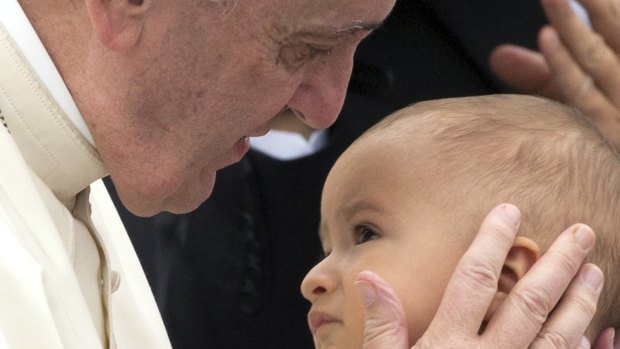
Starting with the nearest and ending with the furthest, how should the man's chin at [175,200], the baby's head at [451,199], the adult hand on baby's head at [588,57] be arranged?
the baby's head at [451,199]
the man's chin at [175,200]
the adult hand on baby's head at [588,57]

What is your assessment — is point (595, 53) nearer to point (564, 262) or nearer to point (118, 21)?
point (564, 262)

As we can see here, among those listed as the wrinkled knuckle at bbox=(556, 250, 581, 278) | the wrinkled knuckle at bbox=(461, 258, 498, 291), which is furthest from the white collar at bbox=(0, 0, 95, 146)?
the wrinkled knuckle at bbox=(556, 250, 581, 278)

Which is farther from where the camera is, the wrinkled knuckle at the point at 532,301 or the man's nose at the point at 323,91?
the man's nose at the point at 323,91

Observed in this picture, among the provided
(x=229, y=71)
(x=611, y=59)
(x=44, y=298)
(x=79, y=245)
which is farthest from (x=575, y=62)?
(x=44, y=298)

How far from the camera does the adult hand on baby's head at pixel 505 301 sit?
193cm

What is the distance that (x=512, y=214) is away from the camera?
196 centimetres

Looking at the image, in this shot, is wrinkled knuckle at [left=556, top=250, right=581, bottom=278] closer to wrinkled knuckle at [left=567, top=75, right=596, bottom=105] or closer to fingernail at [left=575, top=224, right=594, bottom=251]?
fingernail at [left=575, top=224, right=594, bottom=251]

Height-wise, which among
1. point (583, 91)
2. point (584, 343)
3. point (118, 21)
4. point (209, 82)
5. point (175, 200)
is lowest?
point (584, 343)

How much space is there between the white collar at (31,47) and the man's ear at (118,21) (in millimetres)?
83

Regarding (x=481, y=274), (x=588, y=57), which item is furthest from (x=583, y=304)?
(x=588, y=57)

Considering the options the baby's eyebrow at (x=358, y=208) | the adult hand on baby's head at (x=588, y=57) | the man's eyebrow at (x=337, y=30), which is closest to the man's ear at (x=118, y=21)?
the man's eyebrow at (x=337, y=30)

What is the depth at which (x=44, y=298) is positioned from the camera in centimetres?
181

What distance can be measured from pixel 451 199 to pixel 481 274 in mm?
168

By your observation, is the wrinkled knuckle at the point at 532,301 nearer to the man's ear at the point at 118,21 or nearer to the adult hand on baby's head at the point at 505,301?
the adult hand on baby's head at the point at 505,301
